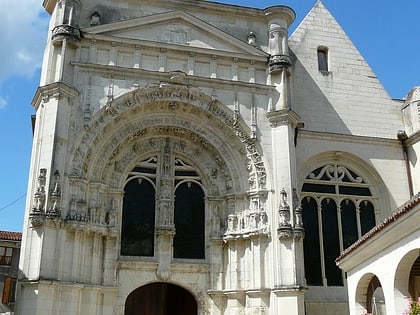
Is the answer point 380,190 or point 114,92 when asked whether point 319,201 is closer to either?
point 380,190

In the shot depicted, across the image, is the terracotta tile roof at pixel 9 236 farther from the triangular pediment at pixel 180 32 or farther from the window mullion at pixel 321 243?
the window mullion at pixel 321 243

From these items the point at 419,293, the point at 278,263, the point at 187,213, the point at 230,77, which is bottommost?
the point at 419,293

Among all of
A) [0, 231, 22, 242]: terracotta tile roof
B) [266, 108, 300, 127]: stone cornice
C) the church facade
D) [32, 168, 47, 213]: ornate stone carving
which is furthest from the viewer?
[0, 231, 22, 242]: terracotta tile roof

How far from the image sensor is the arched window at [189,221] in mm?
16281

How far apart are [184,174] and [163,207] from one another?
140 centimetres

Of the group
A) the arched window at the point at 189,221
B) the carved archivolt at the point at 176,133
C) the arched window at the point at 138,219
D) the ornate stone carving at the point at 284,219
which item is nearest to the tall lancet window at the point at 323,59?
the carved archivolt at the point at 176,133

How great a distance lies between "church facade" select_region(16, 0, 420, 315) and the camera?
48.2 feet

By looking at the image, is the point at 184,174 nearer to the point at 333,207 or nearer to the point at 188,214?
the point at 188,214

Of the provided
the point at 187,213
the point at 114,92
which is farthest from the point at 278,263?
the point at 114,92

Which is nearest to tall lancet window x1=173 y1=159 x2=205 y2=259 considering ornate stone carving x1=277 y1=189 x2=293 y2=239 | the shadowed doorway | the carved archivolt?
the carved archivolt

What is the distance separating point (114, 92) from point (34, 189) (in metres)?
3.68

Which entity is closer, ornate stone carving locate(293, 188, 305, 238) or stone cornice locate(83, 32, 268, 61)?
ornate stone carving locate(293, 188, 305, 238)

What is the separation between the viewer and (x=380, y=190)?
741 inches

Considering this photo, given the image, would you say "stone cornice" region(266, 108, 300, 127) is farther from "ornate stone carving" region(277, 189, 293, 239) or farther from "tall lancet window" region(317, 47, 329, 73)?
"tall lancet window" region(317, 47, 329, 73)
